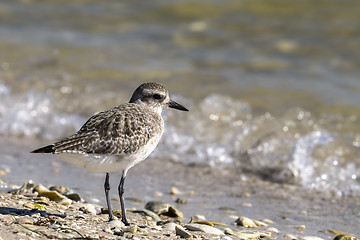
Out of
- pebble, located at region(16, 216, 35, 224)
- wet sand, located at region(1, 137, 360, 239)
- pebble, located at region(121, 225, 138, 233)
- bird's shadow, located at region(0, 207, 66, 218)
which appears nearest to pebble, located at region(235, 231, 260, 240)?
wet sand, located at region(1, 137, 360, 239)

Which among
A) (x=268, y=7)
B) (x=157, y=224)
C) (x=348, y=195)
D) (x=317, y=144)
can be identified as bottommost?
(x=157, y=224)

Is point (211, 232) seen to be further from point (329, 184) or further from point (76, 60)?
point (76, 60)

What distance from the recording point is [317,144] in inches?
368

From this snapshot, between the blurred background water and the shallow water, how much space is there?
0.9 inches

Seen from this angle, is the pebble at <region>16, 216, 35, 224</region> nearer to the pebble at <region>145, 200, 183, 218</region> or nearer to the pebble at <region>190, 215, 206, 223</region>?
the pebble at <region>145, 200, 183, 218</region>

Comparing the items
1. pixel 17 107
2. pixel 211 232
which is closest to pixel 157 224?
pixel 211 232

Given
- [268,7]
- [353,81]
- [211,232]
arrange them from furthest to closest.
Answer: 1. [268,7]
2. [353,81]
3. [211,232]

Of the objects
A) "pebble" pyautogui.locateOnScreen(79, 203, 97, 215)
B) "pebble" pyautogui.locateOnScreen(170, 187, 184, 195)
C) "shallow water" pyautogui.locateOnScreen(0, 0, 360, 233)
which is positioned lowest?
"pebble" pyautogui.locateOnScreen(79, 203, 97, 215)

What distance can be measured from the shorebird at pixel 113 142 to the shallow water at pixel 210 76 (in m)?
2.10

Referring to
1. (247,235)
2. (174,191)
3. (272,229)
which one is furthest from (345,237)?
(174,191)

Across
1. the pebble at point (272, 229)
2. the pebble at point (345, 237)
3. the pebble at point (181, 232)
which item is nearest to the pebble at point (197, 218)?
the pebble at point (272, 229)

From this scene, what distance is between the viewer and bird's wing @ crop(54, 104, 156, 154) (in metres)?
5.66

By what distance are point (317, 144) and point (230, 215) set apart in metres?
2.77

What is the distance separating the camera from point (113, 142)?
5.78 metres
